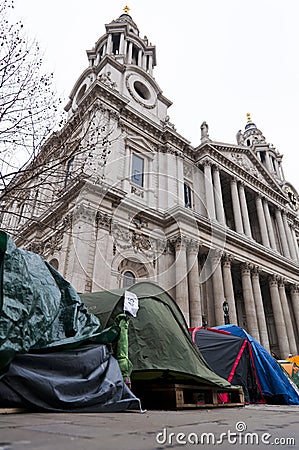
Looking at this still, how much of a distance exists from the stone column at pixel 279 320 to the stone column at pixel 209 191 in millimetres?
6656

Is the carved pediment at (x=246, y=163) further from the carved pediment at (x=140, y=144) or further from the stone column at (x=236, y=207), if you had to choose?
the carved pediment at (x=140, y=144)

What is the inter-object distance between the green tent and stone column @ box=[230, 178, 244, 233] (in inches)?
750

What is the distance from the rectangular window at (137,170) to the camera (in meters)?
22.3

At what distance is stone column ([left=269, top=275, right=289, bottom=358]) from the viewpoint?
2161 cm

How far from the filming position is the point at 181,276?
18.5 metres

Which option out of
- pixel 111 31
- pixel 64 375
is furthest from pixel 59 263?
pixel 111 31

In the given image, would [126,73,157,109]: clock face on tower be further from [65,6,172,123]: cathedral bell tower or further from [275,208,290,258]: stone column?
[275,208,290,258]: stone column

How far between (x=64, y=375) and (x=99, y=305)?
263 centimetres

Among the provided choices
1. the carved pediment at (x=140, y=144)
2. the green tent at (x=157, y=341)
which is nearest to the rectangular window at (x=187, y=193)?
the carved pediment at (x=140, y=144)
